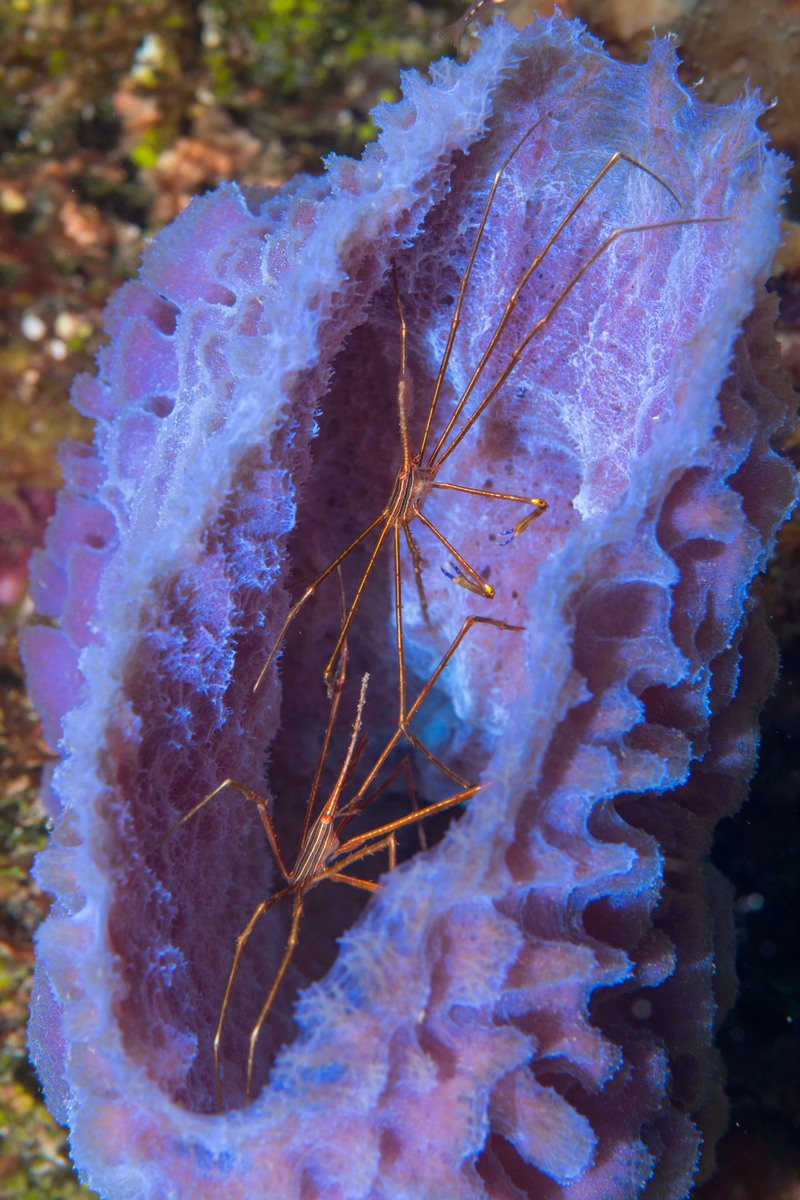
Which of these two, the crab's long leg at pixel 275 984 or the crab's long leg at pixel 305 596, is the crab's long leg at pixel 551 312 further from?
the crab's long leg at pixel 275 984

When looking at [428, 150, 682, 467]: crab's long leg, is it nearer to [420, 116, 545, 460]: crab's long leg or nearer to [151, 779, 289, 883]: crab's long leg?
[420, 116, 545, 460]: crab's long leg

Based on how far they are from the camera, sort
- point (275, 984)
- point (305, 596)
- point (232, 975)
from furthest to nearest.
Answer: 1. point (305, 596)
2. point (275, 984)
3. point (232, 975)

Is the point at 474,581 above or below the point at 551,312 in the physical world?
below

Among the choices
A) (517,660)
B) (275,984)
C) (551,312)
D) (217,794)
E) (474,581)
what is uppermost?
(551,312)

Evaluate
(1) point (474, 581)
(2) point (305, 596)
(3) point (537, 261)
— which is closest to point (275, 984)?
(2) point (305, 596)

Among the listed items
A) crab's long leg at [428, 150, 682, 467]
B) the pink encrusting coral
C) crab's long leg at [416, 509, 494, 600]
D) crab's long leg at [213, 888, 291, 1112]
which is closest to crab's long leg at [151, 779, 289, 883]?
the pink encrusting coral

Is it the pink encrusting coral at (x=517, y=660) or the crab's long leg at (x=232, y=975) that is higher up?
the pink encrusting coral at (x=517, y=660)

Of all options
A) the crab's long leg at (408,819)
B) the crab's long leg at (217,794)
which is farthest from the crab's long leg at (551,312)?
the crab's long leg at (217,794)

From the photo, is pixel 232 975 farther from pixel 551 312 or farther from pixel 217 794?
pixel 551 312

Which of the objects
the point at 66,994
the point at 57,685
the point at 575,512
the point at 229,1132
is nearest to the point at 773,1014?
the point at 575,512
